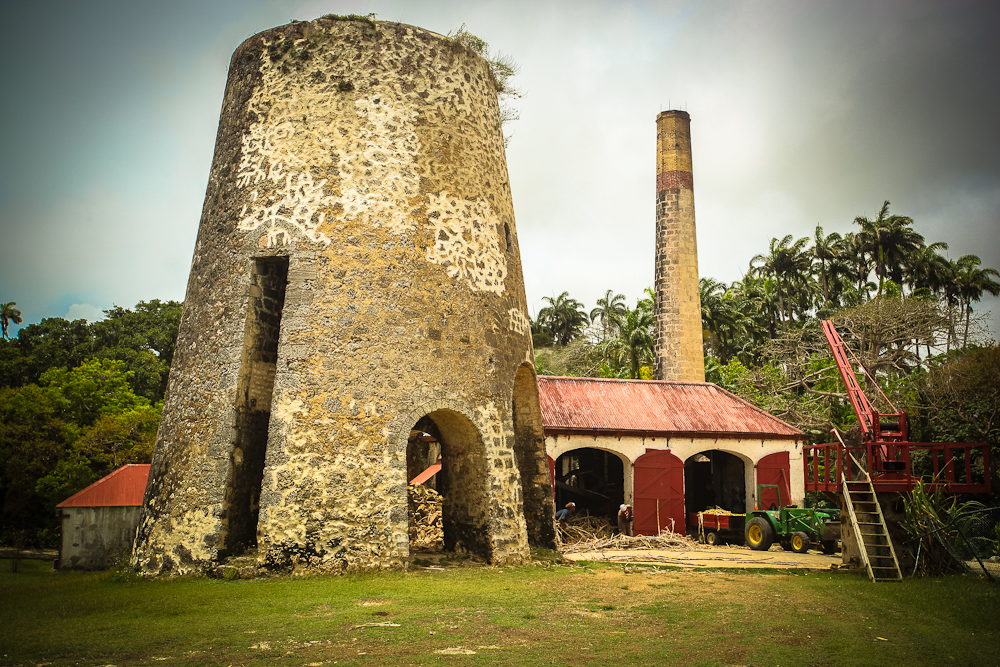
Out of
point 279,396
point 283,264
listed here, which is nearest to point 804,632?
point 279,396

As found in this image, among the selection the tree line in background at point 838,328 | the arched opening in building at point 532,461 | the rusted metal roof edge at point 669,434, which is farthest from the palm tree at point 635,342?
the arched opening in building at point 532,461

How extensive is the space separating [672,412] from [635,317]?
750 inches

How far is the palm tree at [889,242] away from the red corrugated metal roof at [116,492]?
42.4m

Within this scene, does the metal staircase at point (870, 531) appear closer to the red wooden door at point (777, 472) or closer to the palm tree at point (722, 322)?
the red wooden door at point (777, 472)

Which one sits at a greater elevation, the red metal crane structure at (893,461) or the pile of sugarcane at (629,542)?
the red metal crane structure at (893,461)

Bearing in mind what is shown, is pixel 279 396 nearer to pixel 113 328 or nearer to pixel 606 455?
pixel 606 455

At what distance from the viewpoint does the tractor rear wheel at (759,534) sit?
18172 millimetres

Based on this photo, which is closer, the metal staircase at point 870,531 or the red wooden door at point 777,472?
the metal staircase at point 870,531

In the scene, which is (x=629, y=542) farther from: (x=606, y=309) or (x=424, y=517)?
(x=606, y=309)

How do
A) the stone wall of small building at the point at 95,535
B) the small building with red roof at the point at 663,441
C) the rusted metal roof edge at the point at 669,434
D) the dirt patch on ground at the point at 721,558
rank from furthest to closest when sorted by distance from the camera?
the small building with red roof at the point at 663,441
the rusted metal roof edge at the point at 669,434
the dirt patch on ground at the point at 721,558
the stone wall of small building at the point at 95,535

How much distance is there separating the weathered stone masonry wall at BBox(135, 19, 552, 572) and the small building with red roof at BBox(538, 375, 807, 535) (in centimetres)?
779

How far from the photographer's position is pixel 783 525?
18.0 meters

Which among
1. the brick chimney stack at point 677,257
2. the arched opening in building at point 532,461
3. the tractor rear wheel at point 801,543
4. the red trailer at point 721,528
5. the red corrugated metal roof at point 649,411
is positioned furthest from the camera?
the brick chimney stack at point 677,257

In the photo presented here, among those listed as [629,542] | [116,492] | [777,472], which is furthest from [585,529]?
[116,492]
